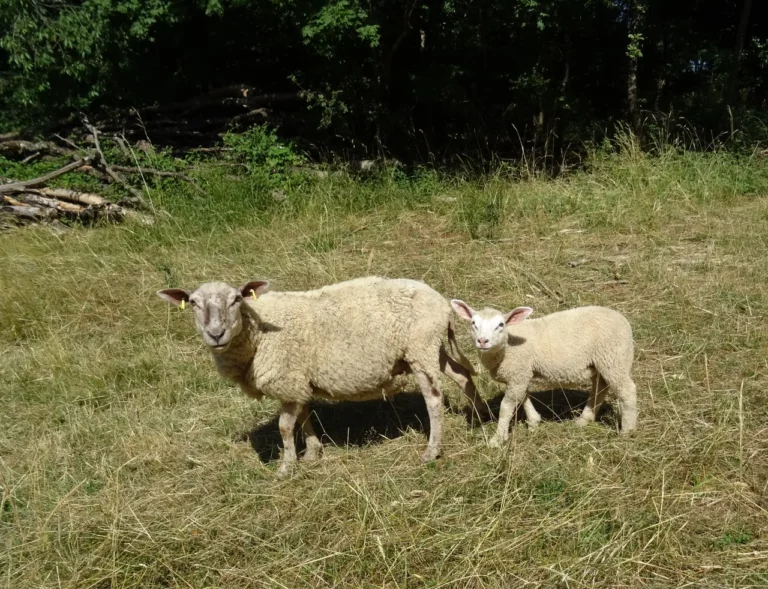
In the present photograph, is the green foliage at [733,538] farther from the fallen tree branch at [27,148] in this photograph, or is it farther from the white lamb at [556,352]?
the fallen tree branch at [27,148]

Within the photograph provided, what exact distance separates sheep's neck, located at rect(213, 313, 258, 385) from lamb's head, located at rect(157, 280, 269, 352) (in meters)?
0.08


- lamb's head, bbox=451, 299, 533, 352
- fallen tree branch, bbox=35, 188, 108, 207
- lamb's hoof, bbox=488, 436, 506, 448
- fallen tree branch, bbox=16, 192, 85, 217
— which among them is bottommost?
fallen tree branch, bbox=16, 192, 85, 217

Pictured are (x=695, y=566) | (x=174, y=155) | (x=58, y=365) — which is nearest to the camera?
(x=695, y=566)

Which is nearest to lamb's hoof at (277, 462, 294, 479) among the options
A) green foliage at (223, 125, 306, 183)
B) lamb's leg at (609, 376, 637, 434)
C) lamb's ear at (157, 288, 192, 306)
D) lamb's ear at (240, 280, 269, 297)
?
lamb's ear at (240, 280, 269, 297)

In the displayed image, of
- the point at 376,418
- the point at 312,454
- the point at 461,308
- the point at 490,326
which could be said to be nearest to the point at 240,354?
the point at 312,454

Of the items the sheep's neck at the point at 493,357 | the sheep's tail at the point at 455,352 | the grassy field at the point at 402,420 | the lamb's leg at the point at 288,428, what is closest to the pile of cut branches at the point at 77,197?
the grassy field at the point at 402,420

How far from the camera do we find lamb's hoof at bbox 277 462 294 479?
15.5 feet

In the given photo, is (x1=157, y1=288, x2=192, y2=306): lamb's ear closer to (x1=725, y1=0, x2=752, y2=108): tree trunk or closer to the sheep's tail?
the sheep's tail

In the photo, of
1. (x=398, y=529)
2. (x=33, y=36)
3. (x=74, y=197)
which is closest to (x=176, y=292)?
(x=398, y=529)

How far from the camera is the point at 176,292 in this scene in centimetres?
479

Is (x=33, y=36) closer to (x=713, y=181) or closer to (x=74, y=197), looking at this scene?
(x=74, y=197)

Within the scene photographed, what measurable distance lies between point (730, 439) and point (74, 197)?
902cm

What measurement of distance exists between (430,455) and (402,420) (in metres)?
0.71

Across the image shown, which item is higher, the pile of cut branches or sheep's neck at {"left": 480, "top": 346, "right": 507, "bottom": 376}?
sheep's neck at {"left": 480, "top": 346, "right": 507, "bottom": 376}
